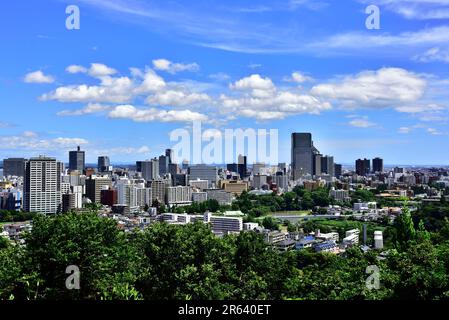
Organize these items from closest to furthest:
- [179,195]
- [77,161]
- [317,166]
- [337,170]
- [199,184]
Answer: [77,161], [317,166], [179,195], [199,184], [337,170]

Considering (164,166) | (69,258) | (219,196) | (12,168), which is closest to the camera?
(69,258)

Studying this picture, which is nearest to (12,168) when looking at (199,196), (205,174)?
(199,196)

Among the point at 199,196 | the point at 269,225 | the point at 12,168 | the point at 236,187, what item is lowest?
the point at 269,225

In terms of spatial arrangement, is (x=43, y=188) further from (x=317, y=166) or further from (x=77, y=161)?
(x=317, y=166)

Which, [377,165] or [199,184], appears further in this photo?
[377,165]

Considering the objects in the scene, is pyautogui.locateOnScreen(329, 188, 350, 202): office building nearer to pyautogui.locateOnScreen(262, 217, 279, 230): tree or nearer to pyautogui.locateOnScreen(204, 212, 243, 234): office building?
pyautogui.locateOnScreen(262, 217, 279, 230): tree

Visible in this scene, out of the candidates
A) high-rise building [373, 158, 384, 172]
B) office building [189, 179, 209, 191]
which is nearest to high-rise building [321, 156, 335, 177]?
high-rise building [373, 158, 384, 172]

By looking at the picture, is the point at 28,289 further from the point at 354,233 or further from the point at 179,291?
the point at 354,233
